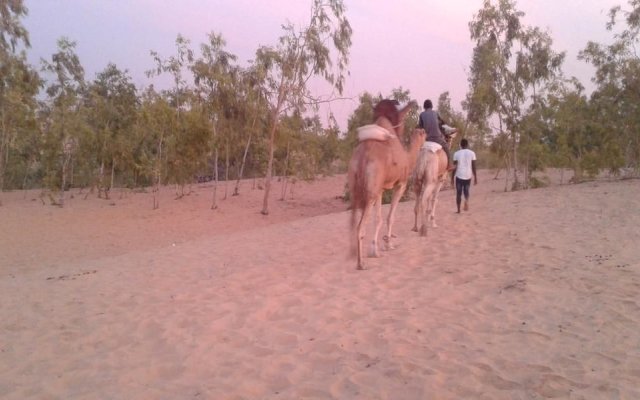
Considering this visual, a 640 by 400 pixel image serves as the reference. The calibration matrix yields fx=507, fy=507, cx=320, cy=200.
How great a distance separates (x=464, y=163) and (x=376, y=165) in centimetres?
665

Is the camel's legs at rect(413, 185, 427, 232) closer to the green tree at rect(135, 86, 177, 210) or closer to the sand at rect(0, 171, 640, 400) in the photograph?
the sand at rect(0, 171, 640, 400)

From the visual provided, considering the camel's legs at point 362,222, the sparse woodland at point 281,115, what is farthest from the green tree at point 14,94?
the camel's legs at point 362,222

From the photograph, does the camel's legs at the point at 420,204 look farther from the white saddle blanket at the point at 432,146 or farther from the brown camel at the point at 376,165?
the brown camel at the point at 376,165

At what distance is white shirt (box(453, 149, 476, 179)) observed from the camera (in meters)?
13.6

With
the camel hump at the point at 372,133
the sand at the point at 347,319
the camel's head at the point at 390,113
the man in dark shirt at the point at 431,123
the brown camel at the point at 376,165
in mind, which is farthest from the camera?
the man in dark shirt at the point at 431,123

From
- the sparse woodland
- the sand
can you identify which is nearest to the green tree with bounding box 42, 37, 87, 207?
the sparse woodland

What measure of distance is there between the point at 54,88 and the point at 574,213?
27126 mm

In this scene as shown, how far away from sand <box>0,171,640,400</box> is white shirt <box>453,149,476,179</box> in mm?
1996

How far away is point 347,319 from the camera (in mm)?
5773

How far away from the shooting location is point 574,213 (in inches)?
484

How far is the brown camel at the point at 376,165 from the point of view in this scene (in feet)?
25.5

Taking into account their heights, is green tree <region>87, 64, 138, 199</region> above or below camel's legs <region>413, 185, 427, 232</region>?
above

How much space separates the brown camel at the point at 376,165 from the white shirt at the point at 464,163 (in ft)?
17.5

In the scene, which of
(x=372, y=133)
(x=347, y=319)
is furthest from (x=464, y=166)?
(x=347, y=319)
